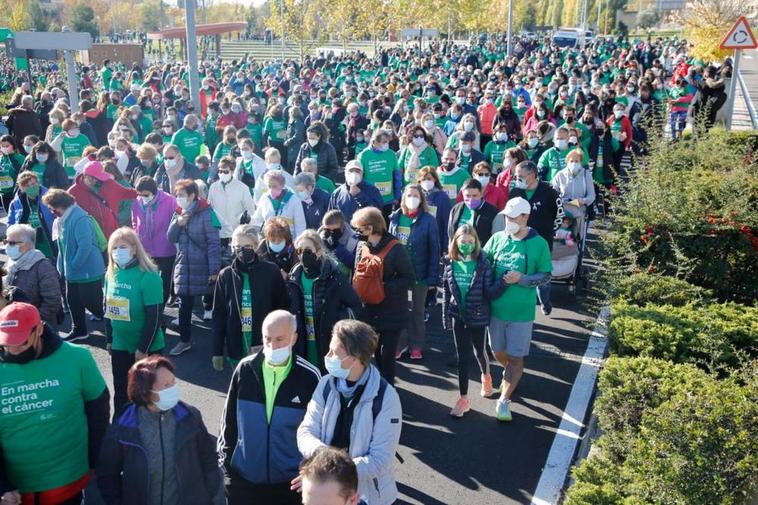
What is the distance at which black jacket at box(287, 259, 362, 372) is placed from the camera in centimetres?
586

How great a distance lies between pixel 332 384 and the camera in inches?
165

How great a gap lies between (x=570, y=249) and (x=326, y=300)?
4.55 m

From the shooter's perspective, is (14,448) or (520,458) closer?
(14,448)

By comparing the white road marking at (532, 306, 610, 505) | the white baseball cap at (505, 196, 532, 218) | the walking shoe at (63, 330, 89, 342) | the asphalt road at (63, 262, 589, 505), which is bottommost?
the walking shoe at (63, 330, 89, 342)

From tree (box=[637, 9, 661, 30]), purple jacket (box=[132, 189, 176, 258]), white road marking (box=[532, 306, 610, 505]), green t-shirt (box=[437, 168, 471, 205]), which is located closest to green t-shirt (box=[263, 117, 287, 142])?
green t-shirt (box=[437, 168, 471, 205])

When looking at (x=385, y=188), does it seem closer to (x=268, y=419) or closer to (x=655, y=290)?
(x=655, y=290)

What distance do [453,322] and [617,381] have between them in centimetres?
170

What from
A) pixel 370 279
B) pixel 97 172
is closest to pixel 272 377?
pixel 370 279

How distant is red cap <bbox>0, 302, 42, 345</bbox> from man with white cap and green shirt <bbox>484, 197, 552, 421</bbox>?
3.75m

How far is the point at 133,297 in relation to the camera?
5.83m

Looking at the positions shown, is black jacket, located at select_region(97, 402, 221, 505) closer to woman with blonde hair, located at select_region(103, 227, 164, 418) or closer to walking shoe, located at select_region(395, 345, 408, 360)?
woman with blonde hair, located at select_region(103, 227, 164, 418)

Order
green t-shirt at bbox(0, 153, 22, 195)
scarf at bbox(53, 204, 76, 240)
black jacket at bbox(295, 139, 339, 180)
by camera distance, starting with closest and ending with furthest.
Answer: scarf at bbox(53, 204, 76, 240)
green t-shirt at bbox(0, 153, 22, 195)
black jacket at bbox(295, 139, 339, 180)

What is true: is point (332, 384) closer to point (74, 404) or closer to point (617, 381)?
point (74, 404)

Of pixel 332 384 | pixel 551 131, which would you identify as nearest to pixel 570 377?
pixel 332 384
